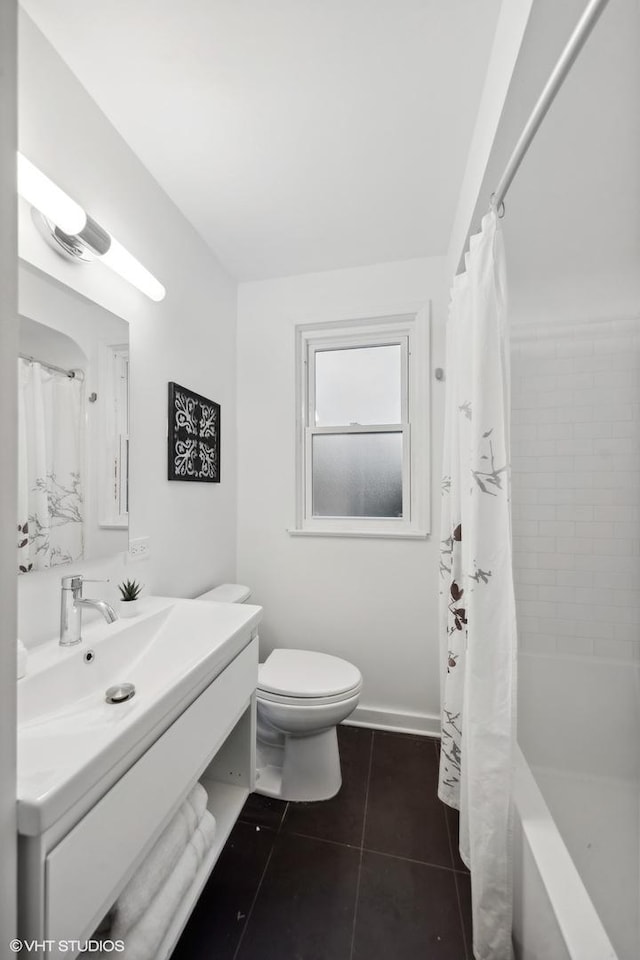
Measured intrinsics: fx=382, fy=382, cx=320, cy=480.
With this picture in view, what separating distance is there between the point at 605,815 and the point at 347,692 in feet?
3.01

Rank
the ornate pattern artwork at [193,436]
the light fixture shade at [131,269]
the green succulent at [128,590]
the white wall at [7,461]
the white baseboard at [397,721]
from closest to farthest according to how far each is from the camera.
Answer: the white wall at [7,461] → the light fixture shade at [131,269] → the green succulent at [128,590] → the ornate pattern artwork at [193,436] → the white baseboard at [397,721]

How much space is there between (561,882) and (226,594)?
1375mm

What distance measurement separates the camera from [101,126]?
1.18 metres

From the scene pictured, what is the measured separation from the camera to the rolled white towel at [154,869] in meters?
0.80

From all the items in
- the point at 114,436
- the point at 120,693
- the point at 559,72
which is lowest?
the point at 120,693

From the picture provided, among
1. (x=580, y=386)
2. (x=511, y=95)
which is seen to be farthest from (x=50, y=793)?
(x=580, y=386)

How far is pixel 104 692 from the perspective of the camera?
942mm

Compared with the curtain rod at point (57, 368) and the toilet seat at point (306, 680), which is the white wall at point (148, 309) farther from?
the toilet seat at point (306, 680)

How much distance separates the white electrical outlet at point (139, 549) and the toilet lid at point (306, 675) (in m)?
0.65

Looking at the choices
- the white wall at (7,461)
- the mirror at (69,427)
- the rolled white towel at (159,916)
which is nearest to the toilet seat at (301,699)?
the rolled white towel at (159,916)

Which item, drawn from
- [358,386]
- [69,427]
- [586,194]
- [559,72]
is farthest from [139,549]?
[586,194]

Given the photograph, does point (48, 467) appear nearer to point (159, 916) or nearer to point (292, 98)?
point (159, 916)

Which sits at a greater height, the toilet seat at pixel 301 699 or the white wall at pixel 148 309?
the white wall at pixel 148 309

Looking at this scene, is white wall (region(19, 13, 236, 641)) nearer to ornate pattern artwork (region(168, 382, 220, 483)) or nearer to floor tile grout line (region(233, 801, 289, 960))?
ornate pattern artwork (region(168, 382, 220, 483))
